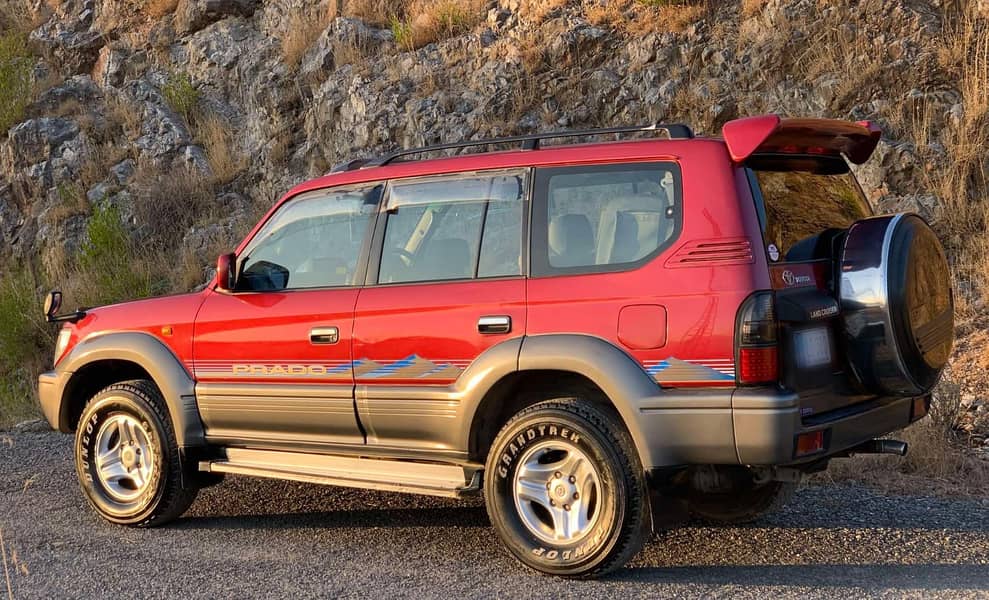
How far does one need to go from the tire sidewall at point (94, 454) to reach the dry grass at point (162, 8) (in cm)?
1354

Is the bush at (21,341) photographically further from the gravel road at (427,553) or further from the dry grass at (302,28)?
the gravel road at (427,553)

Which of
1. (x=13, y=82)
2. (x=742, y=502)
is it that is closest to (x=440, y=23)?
(x=13, y=82)

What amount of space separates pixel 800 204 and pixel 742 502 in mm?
1678

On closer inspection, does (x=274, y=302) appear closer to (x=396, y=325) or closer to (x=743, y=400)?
A: (x=396, y=325)

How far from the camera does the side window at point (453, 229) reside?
4.94m

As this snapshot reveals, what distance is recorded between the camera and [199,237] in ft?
47.4

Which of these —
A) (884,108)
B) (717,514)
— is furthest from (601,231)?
(884,108)

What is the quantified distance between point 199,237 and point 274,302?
9383mm

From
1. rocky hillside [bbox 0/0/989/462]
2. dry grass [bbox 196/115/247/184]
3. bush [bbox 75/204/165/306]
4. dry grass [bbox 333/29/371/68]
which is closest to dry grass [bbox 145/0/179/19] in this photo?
rocky hillside [bbox 0/0/989/462]

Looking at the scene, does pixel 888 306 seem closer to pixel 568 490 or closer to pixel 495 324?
pixel 568 490

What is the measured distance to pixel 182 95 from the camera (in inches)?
651

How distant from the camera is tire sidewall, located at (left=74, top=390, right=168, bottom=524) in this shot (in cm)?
584

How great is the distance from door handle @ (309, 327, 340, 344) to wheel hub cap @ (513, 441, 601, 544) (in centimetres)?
120

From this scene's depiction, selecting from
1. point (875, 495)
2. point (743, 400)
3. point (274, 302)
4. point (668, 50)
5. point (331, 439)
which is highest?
point (668, 50)
